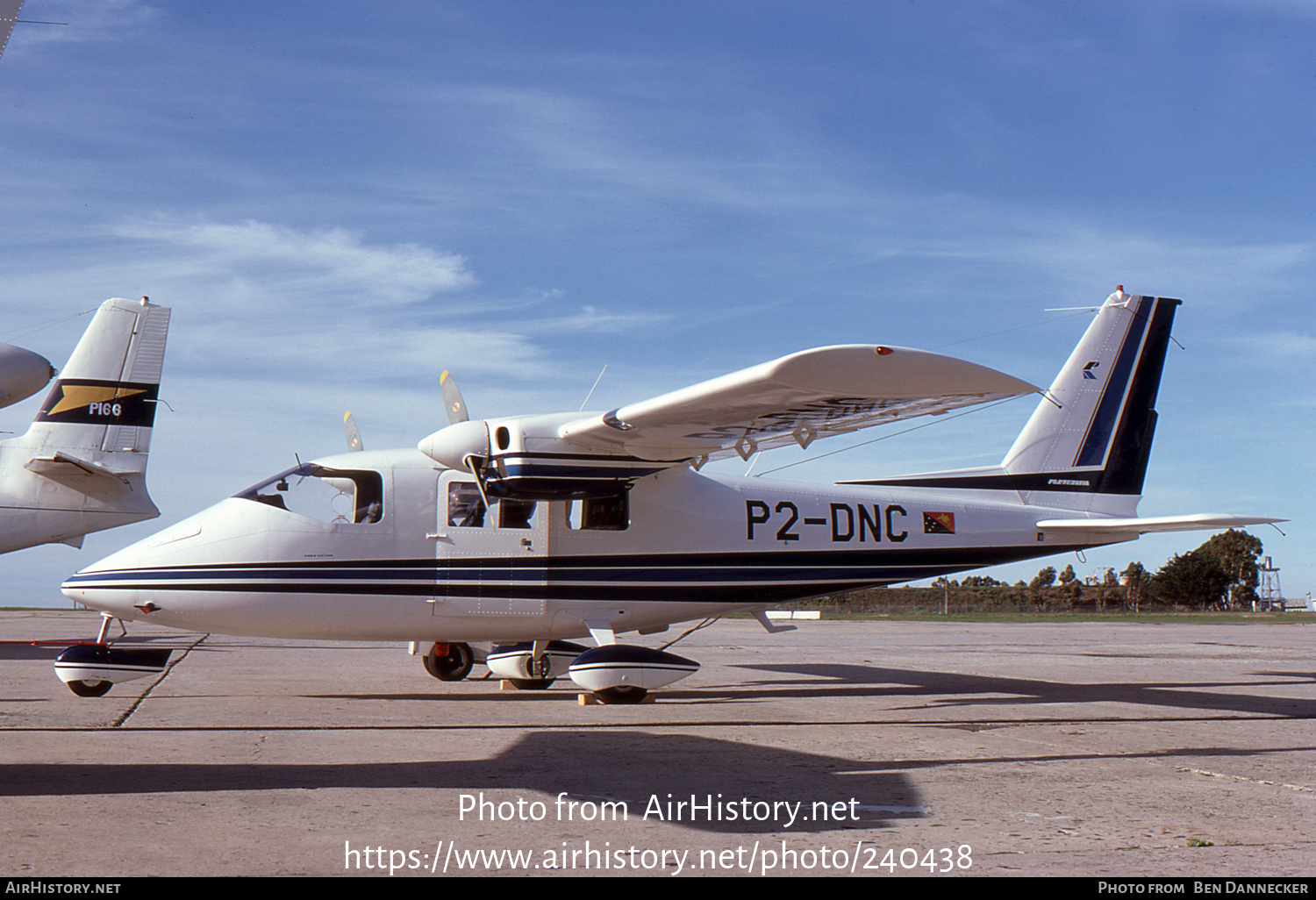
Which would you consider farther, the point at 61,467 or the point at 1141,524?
the point at 61,467

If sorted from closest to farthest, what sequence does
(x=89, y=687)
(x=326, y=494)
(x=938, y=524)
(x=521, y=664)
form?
1. (x=89, y=687)
2. (x=326, y=494)
3. (x=521, y=664)
4. (x=938, y=524)

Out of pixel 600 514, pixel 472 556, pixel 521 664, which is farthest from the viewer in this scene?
pixel 521 664

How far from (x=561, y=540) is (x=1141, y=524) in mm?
7595

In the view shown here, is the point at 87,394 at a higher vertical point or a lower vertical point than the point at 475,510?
higher

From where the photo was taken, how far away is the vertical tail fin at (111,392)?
691 inches

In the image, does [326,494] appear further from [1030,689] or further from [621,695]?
[1030,689]

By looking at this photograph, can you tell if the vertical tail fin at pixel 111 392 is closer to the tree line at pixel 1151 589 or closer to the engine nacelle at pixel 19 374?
the engine nacelle at pixel 19 374

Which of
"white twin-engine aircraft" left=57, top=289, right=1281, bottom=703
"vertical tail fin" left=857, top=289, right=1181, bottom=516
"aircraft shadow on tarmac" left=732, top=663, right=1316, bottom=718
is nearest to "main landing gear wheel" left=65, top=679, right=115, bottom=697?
"white twin-engine aircraft" left=57, top=289, right=1281, bottom=703

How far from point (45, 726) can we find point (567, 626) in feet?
17.4

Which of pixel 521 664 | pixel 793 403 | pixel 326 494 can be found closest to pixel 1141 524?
pixel 793 403

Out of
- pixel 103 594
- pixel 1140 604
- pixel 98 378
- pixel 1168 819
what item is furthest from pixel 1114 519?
pixel 1140 604

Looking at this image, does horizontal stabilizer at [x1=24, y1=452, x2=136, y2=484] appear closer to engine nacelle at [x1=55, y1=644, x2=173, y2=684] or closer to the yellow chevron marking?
the yellow chevron marking

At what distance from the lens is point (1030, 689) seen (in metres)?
13.5

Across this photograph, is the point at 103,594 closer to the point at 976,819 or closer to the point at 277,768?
the point at 277,768
